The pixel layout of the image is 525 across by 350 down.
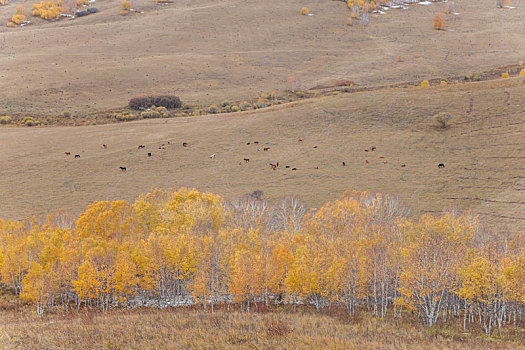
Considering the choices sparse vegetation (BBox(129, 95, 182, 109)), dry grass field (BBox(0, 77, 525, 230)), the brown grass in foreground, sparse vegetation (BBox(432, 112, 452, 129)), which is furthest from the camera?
sparse vegetation (BBox(129, 95, 182, 109))

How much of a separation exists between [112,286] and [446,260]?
105 ft

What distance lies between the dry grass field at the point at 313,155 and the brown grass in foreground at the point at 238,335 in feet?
102

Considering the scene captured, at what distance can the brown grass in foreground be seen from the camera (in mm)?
22781

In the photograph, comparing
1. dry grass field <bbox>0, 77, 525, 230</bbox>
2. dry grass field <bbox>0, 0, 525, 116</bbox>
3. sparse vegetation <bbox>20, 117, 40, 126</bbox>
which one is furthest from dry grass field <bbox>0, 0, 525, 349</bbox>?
sparse vegetation <bbox>20, 117, 40, 126</bbox>

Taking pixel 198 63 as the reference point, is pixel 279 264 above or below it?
below

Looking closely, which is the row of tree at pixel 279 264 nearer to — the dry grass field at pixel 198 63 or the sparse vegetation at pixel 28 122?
the sparse vegetation at pixel 28 122

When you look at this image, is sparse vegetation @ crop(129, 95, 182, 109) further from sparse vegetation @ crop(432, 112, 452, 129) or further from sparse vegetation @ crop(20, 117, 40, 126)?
sparse vegetation @ crop(432, 112, 452, 129)

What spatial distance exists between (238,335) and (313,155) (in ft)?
203

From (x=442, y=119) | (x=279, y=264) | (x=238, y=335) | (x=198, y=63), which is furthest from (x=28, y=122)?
(x=238, y=335)

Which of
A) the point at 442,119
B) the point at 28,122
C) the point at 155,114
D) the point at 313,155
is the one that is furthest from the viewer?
the point at 155,114

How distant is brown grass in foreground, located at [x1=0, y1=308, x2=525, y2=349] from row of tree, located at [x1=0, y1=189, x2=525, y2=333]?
175 inches

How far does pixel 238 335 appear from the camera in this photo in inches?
965

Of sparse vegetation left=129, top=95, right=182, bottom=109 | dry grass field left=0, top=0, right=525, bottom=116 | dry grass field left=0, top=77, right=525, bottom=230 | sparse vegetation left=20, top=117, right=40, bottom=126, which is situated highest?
dry grass field left=0, top=0, right=525, bottom=116

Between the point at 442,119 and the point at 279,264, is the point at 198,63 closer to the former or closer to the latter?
the point at 442,119
